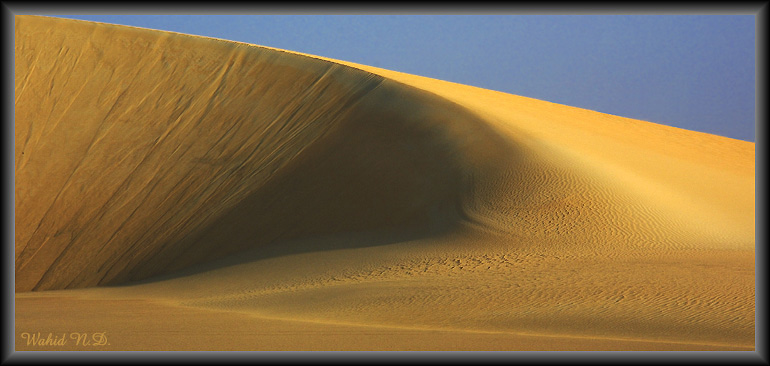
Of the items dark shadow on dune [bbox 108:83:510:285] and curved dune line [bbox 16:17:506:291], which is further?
curved dune line [bbox 16:17:506:291]

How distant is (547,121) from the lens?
26188 millimetres

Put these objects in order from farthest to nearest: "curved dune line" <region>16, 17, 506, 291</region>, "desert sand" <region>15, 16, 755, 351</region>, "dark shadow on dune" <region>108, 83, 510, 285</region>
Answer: "curved dune line" <region>16, 17, 506, 291</region> < "dark shadow on dune" <region>108, 83, 510, 285</region> < "desert sand" <region>15, 16, 755, 351</region>

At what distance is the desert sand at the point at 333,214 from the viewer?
11070 mm

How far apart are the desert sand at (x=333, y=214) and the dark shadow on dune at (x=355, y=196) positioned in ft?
0.19

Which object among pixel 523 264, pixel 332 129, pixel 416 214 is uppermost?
pixel 332 129

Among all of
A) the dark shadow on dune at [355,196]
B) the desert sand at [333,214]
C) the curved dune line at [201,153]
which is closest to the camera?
the desert sand at [333,214]

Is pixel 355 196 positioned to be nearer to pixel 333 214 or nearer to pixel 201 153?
pixel 333 214

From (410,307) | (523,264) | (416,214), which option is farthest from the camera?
(416,214)

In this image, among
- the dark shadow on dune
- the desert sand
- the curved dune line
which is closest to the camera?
the desert sand

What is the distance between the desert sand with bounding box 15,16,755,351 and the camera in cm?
1107

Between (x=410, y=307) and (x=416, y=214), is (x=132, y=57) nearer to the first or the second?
(x=416, y=214)

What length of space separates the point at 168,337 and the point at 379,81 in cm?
1445

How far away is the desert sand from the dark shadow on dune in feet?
0.19

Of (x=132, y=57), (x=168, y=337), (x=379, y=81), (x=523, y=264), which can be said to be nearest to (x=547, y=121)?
(x=379, y=81)
